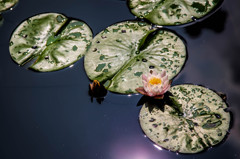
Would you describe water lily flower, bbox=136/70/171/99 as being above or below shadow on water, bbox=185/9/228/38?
below

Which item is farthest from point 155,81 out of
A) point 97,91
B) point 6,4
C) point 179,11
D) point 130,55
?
point 6,4

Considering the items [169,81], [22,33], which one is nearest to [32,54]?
[22,33]

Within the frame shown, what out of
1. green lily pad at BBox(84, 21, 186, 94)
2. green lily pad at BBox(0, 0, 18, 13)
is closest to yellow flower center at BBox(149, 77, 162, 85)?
green lily pad at BBox(84, 21, 186, 94)

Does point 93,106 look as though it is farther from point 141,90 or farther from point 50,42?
point 50,42

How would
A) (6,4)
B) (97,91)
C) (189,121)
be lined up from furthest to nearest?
1. (6,4)
2. (97,91)
3. (189,121)

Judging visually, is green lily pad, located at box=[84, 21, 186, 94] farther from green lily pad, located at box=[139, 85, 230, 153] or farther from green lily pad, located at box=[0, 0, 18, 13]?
green lily pad, located at box=[0, 0, 18, 13]

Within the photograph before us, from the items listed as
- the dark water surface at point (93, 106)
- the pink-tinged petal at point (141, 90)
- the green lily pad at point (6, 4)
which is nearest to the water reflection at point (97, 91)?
the dark water surface at point (93, 106)

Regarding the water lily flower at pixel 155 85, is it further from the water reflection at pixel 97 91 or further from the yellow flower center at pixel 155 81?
the water reflection at pixel 97 91

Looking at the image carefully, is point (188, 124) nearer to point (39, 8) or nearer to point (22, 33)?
point (22, 33)
